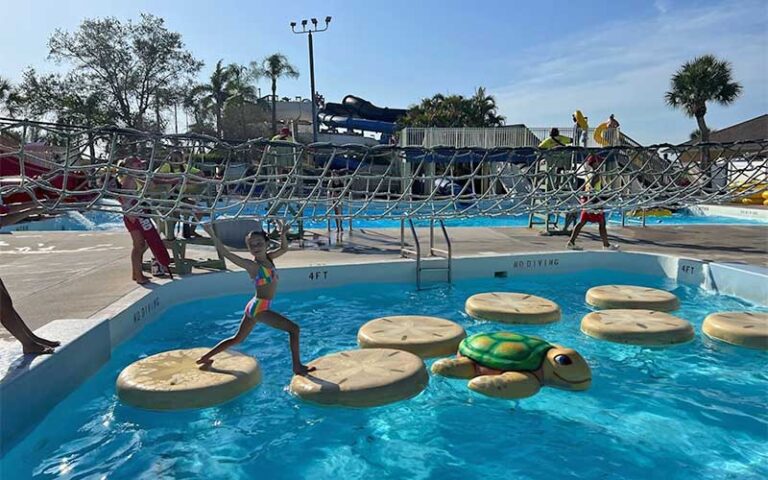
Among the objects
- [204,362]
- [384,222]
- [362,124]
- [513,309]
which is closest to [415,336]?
[513,309]

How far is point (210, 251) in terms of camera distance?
33.6 ft

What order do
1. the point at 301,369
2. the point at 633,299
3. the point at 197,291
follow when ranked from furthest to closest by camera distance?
the point at 197,291, the point at 633,299, the point at 301,369

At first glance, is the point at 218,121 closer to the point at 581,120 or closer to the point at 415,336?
the point at 581,120

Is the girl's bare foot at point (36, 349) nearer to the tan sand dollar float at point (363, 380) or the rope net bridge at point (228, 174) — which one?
the rope net bridge at point (228, 174)

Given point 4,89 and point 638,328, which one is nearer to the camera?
point 638,328

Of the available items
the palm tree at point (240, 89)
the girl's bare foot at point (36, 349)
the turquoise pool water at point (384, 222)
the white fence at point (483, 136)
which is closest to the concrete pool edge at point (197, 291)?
the girl's bare foot at point (36, 349)

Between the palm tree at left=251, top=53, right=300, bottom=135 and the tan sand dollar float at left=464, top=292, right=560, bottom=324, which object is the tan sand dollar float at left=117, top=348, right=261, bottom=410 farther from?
the palm tree at left=251, top=53, right=300, bottom=135

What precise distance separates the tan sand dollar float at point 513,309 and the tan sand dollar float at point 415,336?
2.94ft

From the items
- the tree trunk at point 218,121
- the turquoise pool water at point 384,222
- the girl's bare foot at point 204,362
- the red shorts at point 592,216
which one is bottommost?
the girl's bare foot at point 204,362

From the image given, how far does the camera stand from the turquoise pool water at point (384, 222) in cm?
1573

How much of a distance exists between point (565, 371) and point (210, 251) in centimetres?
743

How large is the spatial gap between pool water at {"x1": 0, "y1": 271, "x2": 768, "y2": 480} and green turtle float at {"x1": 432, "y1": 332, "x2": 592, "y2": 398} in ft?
0.35

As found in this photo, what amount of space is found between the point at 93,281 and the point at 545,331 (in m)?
5.98

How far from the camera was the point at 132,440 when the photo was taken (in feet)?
13.3
